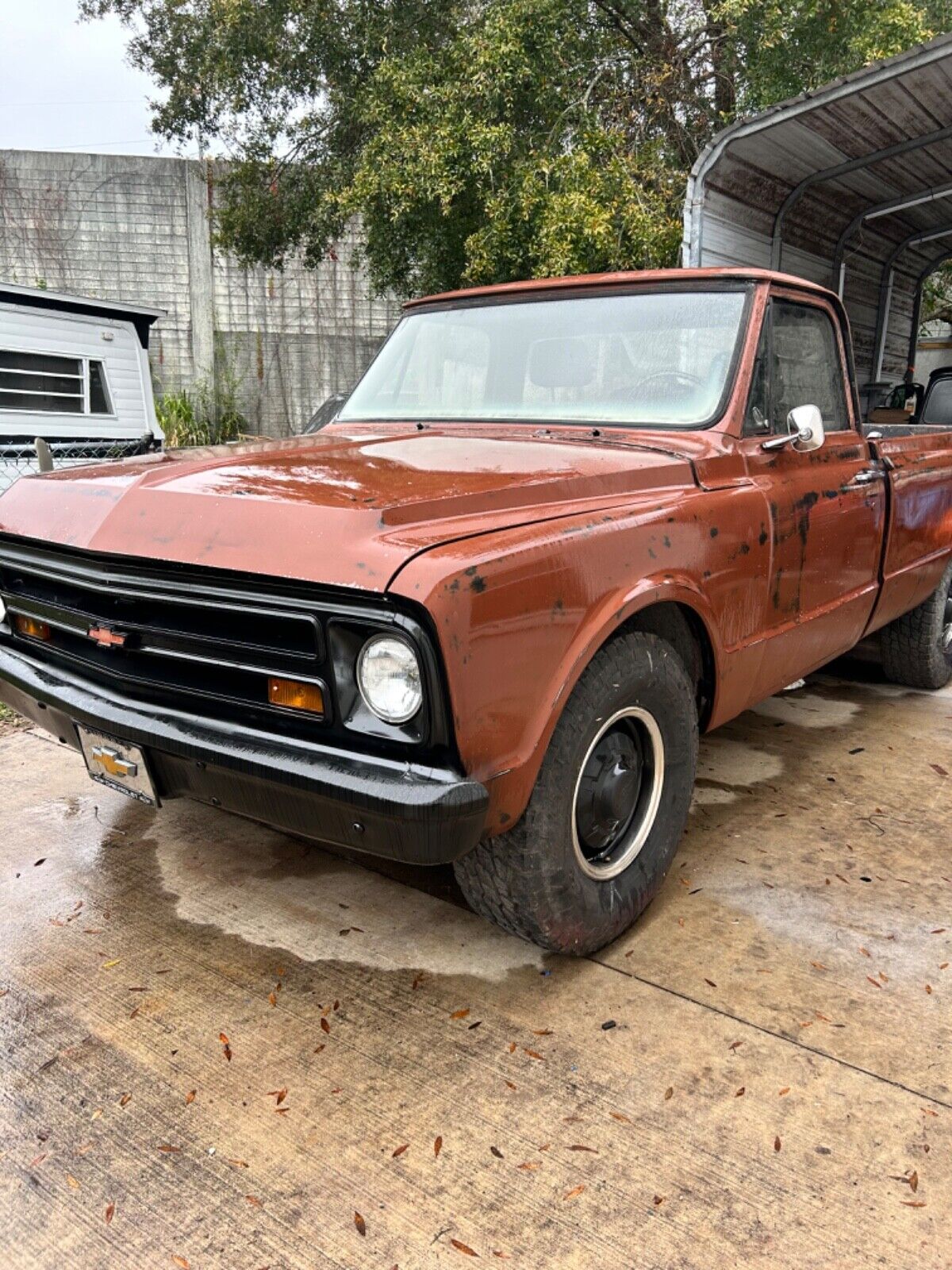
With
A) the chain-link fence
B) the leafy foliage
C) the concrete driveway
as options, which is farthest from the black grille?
the leafy foliage

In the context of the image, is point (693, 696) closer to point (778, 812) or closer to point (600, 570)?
point (600, 570)

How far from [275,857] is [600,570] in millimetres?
1575

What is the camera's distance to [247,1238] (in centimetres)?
176

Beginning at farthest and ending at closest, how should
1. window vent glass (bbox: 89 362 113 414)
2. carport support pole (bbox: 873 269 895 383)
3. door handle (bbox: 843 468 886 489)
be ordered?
carport support pole (bbox: 873 269 895 383)
window vent glass (bbox: 89 362 113 414)
door handle (bbox: 843 468 886 489)

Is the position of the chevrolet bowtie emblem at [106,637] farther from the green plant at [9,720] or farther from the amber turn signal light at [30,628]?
the green plant at [9,720]

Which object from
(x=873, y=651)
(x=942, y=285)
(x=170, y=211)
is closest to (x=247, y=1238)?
(x=873, y=651)

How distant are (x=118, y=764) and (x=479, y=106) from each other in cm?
821

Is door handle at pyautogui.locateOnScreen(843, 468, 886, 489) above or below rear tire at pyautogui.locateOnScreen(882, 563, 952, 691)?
above

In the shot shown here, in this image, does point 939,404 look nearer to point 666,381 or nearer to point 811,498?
point 811,498

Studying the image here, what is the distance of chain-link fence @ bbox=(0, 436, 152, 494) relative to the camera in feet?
22.6

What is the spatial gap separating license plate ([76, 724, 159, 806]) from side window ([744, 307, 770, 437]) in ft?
6.80

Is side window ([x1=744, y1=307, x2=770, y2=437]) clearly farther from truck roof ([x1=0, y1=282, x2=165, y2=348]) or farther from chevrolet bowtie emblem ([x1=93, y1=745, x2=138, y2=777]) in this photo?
truck roof ([x1=0, y1=282, x2=165, y2=348])

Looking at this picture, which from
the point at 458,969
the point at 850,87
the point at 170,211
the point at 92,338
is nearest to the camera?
the point at 458,969

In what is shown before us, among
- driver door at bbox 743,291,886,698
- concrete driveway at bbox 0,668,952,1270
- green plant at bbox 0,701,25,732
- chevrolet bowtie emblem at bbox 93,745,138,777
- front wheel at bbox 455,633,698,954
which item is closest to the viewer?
concrete driveway at bbox 0,668,952,1270
